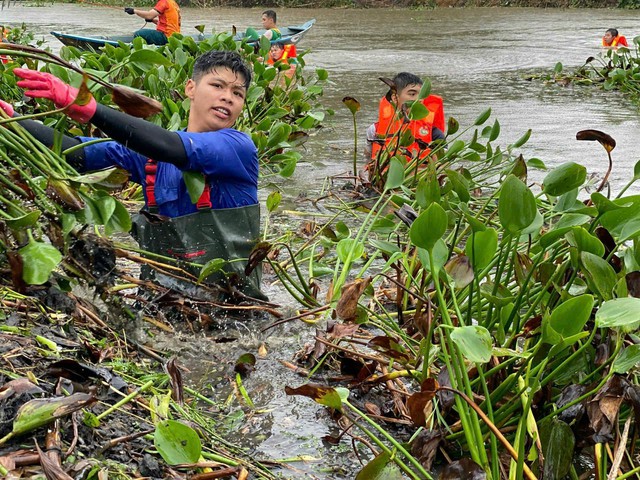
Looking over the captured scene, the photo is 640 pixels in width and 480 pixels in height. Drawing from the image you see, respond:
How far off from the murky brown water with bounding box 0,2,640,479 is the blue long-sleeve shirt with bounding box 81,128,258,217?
49 cm

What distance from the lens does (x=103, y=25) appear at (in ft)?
72.4

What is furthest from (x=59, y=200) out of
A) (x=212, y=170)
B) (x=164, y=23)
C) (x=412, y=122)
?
(x=164, y=23)

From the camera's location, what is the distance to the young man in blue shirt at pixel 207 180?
301cm

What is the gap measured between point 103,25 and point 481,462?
2198cm

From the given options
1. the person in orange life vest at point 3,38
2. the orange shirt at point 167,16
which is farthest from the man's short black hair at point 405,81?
the orange shirt at point 167,16

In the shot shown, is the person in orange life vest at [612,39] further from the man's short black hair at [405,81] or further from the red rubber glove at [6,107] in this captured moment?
the red rubber glove at [6,107]

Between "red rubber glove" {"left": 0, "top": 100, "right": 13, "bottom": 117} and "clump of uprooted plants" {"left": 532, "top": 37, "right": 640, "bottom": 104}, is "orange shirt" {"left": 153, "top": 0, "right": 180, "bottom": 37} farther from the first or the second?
"red rubber glove" {"left": 0, "top": 100, "right": 13, "bottom": 117}

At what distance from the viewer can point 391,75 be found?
1195 centimetres

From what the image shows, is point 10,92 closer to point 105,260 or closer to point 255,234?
point 255,234

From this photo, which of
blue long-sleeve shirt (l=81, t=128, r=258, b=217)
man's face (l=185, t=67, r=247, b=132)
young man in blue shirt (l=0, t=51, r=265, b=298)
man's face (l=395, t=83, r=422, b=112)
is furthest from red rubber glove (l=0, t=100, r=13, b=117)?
man's face (l=395, t=83, r=422, b=112)

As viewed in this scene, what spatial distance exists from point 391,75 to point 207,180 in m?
9.23

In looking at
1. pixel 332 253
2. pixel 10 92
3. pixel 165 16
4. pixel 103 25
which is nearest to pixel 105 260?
pixel 332 253

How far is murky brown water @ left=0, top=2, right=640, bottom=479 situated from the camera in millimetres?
2581

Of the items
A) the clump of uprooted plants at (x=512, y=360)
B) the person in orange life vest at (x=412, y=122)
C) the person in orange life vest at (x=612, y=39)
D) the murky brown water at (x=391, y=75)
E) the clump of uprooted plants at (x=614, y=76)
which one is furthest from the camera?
the person in orange life vest at (x=612, y=39)
